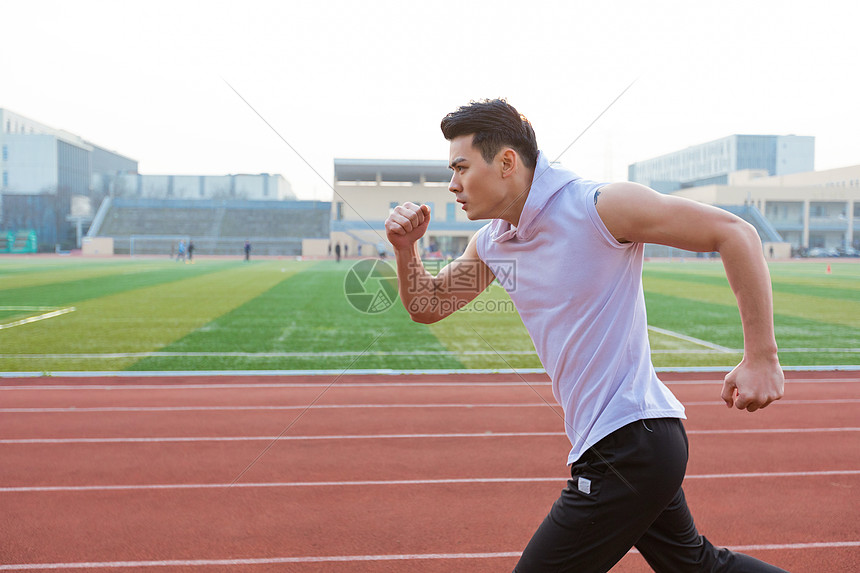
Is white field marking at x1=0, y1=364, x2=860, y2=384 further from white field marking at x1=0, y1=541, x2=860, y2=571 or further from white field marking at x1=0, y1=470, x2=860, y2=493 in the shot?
white field marking at x1=0, y1=541, x2=860, y2=571

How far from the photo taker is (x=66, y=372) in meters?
9.20

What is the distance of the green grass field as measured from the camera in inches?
406

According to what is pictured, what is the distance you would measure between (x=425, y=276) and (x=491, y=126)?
686 millimetres

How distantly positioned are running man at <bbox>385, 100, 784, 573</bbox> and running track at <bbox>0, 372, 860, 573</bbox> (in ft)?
6.40

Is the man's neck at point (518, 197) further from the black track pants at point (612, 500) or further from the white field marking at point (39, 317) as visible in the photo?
the white field marking at point (39, 317)

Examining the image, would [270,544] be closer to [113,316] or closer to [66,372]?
[66,372]

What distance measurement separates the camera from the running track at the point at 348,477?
4.03 meters

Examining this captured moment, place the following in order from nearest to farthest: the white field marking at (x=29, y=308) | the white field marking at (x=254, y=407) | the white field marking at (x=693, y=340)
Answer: the white field marking at (x=254, y=407) → the white field marking at (x=693, y=340) → the white field marking at (x=29, y=308)

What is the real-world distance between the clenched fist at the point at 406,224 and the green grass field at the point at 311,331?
24.3 ft

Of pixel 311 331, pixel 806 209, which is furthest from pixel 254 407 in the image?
pixel 806 209

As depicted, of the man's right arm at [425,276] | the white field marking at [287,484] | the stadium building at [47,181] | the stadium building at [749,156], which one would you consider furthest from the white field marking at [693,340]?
the stadium building at [749,156]

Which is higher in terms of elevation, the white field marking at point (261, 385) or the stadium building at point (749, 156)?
the stadium building at point (749, 156)

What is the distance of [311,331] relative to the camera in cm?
1353

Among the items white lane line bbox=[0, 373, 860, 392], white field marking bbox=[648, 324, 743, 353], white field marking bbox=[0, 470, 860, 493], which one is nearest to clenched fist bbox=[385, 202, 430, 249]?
white field marking bbox=[0, 470, 860, 493]
